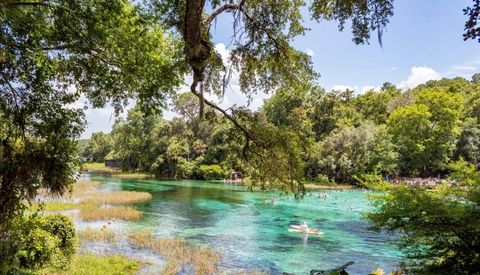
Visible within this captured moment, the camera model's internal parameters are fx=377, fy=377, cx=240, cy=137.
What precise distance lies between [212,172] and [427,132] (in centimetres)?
3419

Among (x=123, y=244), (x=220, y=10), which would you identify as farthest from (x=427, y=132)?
(x=220, y=10)

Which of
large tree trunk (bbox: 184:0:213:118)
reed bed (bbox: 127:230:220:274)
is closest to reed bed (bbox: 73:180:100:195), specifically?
reed bed (bbox: 127:230:220:274)

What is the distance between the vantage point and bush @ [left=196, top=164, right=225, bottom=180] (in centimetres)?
6378

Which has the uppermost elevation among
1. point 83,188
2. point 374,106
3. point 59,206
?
point 374,106

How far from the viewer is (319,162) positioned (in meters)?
56.9

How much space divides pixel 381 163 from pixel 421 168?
8774mm

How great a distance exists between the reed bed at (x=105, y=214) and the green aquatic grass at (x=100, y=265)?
10.1 m

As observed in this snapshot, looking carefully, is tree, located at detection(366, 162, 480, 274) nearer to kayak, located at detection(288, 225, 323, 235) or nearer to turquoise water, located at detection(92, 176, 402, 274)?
turquoise water, located at detection(92, 176, 402, 274)

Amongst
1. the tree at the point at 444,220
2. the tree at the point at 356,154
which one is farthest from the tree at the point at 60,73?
the tree at the point at 356,154

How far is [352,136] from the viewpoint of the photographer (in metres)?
57.3

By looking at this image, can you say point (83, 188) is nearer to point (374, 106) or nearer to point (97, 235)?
point (97, 235)

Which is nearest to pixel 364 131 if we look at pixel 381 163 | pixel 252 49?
pixel 381 163

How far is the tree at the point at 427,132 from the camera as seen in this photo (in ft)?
180

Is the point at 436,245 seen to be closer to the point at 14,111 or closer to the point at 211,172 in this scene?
the point at 14,111
